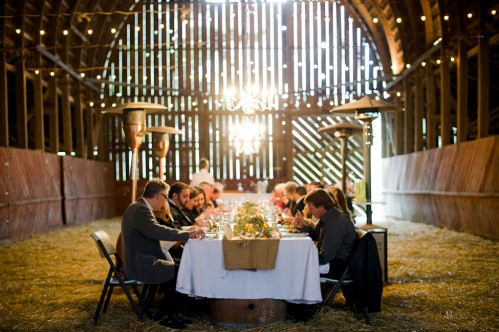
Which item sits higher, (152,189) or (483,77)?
(483,77)

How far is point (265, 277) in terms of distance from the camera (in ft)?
20.2

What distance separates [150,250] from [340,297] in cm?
235

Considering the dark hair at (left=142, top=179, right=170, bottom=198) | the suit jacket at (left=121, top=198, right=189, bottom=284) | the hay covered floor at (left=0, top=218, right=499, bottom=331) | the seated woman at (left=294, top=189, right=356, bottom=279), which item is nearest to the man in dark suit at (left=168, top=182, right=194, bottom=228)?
the hay covered floor at (left=0, top=218, right=499, bottom=331)

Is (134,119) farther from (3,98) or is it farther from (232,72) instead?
(232,72)

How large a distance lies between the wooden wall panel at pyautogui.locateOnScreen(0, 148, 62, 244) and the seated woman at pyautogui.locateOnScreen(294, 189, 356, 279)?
28.5ft

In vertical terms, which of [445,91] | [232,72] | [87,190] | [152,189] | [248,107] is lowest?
[87,190]

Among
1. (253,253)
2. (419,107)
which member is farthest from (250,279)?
(419,107)

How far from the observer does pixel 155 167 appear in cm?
2455

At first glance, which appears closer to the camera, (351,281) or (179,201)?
(351,281)

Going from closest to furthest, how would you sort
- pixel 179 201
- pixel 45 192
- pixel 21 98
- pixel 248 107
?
1. pixel 179 201
2. pixel 248 107
3. pixel 45 192
4. pixel 21 98

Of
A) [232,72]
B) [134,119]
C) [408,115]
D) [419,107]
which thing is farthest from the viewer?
[232,72]

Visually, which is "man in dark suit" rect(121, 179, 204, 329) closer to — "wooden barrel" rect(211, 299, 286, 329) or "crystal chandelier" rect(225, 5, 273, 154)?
"wooden barrel" rect(211, 299, 286, 329)

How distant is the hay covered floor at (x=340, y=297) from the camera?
21.1 ft

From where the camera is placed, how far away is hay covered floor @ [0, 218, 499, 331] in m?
6.45
